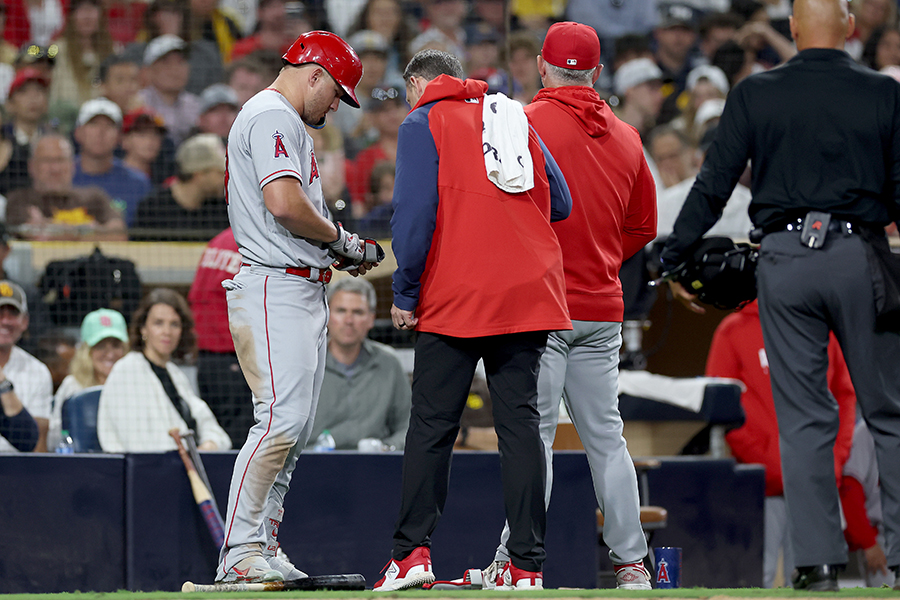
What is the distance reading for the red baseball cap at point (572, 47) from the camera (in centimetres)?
420

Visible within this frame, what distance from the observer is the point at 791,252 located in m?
3.58

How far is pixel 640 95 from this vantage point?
32.6 ft

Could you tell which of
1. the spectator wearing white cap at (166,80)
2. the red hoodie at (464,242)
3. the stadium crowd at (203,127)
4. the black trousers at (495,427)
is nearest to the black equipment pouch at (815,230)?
the red hoodie at (464,242)

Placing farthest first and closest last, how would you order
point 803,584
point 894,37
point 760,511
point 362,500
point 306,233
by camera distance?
point 894,37 → point 760,511 → point 362,500 → point 306,233 → point 803,584

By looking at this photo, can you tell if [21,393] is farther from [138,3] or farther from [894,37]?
[894,37]

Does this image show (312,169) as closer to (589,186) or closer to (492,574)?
(589,186)

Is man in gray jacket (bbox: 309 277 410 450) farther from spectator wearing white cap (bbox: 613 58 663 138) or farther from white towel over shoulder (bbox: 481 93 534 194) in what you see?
spectator wearing white cap (bbox: 613 58 663 138)

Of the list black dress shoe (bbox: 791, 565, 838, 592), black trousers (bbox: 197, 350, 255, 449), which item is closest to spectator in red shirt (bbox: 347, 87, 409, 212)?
black trousers (bbox: 197, 350, 255, 449)

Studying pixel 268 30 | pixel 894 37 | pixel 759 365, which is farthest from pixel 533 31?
pixel 759 365

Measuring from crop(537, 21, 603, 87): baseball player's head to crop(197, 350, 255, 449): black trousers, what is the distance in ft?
9.28

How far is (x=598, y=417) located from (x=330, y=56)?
1.59 meters

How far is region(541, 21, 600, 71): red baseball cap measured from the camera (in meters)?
4.20

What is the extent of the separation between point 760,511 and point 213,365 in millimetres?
3305

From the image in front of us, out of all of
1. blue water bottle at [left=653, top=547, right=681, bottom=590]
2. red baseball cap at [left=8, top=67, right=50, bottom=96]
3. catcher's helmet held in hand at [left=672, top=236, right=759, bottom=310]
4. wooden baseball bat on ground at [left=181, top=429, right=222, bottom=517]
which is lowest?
blue water bottle at [left=653, top=547, right=681, bottom=590]
